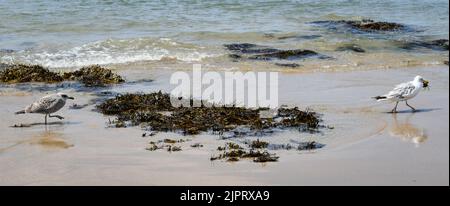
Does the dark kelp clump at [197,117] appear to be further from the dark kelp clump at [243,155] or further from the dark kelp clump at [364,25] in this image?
the dark kelp clump at [364,25]

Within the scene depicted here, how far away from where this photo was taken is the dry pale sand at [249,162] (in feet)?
19.4

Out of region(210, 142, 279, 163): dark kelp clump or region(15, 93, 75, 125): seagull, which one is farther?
region(15, 93, 75, 125): seagull

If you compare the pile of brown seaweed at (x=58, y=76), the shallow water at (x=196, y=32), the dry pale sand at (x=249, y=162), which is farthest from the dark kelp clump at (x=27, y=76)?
the dry pale sand at (x=249, y=162)

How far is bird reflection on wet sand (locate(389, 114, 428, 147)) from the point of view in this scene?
7.09m

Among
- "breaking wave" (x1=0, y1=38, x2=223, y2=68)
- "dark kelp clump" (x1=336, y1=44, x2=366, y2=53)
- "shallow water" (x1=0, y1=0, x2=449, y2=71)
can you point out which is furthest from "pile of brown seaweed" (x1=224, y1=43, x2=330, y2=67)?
"dark kelp clump" (x1=336, y1=44, x2=366, y2=53)

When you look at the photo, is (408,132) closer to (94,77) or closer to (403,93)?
(403,93)

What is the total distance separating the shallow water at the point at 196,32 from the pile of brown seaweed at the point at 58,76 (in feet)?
5.42

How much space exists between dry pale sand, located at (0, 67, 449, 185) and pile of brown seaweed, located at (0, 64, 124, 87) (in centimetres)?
200

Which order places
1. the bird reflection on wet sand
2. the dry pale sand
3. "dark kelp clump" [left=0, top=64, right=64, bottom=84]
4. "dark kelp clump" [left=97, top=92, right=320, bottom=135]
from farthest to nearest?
"dark kelp clump" [left=0, top=64, right=64, bottom=84], "dark kelp clump" [left=97, top=92, right=320, bottom=135], the bird reflection on wet sand, the dry pale sand

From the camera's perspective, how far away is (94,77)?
1170 centimetres

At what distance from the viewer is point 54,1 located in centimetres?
2367

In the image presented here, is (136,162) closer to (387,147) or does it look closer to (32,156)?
(32,156)

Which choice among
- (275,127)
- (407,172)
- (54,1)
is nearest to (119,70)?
(275,127)

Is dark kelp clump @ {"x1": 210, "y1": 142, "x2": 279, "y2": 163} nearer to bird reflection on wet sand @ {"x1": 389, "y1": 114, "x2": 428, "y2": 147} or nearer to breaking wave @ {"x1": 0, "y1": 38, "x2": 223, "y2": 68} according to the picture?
bird reflection on wet sand @ {"x1": 389, "y1": 114, "x2": 428, "y2": 147}
